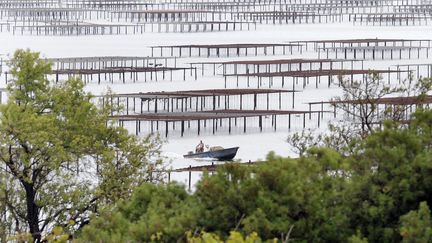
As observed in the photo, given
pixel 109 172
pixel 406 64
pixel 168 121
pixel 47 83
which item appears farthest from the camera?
pixel 406 64

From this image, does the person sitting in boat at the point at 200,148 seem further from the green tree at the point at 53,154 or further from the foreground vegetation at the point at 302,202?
the foreground vegetation at the point at 302,202

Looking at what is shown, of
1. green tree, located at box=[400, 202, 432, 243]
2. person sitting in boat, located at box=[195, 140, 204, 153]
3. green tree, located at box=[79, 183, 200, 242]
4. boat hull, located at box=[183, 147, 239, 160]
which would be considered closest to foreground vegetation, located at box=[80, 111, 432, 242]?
green tree, located at box=[79, 183, 200, 242]

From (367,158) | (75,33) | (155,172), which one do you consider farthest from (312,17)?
(367,158)

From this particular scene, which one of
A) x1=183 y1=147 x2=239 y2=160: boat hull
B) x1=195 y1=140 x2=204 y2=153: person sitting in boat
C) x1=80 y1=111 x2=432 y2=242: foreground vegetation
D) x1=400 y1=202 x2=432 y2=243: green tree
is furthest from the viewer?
x1=195 y1=140 x2=204 y2=153: person sitting in boat

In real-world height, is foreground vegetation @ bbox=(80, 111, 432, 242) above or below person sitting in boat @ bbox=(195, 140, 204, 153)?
above

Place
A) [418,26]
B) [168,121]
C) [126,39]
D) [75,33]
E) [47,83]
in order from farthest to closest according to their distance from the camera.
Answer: [418,26] < [75,33] < [126,39] < [168,121] < [47,83]

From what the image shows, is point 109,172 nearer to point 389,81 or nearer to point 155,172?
point 155,172

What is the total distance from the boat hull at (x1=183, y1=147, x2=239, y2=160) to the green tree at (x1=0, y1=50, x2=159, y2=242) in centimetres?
1185

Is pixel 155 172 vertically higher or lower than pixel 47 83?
lower

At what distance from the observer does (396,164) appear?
2111 cm

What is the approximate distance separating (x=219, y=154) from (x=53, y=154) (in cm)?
1596

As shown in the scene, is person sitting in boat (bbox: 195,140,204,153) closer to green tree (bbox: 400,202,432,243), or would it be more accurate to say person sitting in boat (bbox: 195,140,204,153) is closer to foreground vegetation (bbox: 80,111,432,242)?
foreground vegetation (bbox: 80,111,432,242)

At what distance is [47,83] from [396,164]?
1299cm

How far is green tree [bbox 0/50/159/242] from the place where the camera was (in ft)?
95.3
